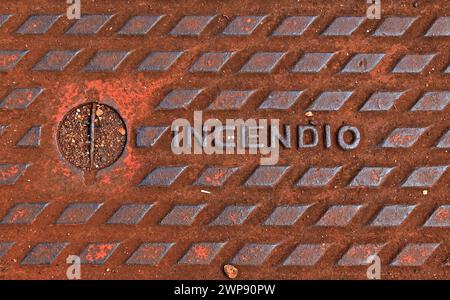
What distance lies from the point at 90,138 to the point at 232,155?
0.80 m

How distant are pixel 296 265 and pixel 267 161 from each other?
600 millimetres

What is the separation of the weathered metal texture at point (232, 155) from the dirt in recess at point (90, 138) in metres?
0.06

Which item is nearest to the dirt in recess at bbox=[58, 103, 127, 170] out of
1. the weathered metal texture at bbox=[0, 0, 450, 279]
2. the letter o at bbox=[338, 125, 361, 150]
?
the weathered metal texture at bbox=[0, 0, 450, 279]

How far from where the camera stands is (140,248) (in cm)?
232

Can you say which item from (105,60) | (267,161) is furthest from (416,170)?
(105,60)

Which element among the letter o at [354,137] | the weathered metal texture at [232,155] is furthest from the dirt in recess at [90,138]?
the letter o at [354,137]

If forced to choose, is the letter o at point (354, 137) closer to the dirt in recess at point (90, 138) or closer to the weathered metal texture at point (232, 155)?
the weathered metal texture at point (232, 155)

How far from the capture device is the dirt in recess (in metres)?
2.34

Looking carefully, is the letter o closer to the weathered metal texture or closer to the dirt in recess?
the weathered metal texture

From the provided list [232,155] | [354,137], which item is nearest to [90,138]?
[232,155]

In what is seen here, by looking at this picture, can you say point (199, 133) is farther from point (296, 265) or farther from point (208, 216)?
point (296, 265)

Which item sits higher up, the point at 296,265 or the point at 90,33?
the point at 90,33

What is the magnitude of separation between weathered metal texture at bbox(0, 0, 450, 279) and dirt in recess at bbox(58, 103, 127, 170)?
2.3 inches
